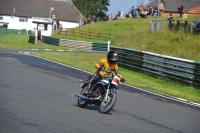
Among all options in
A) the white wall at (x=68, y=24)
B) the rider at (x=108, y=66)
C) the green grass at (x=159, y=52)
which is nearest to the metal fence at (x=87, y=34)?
the green grass at (x=159, y=52)

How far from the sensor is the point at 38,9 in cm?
10350

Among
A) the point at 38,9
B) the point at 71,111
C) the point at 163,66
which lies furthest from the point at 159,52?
the point at 38,9

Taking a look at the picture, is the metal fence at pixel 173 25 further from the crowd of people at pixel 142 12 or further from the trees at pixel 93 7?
the trees at pixel 93 7

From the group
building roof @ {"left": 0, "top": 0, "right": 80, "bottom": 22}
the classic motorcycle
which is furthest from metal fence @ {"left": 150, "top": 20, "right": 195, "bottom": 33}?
building roof @ {"left": 0, "top": 0, "right": 80, "bottom": 22}

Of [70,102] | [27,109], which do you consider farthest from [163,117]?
[27,109]

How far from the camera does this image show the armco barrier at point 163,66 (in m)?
22.4

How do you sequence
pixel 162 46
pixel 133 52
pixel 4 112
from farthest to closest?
pixel 162 46 < pixel 133 52 < pixel 4 112

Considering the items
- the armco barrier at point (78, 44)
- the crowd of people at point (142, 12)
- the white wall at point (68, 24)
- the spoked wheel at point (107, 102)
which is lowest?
the armco barrier at point (78, 44)

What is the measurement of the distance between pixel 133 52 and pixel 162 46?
21.5 feet

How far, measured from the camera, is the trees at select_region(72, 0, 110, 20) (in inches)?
4892

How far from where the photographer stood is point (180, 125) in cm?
1229

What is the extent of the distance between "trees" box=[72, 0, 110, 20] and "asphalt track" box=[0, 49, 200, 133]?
105 meters

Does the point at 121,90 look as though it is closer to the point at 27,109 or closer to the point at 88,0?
the point at 27,109

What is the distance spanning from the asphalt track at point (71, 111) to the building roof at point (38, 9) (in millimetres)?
84274
